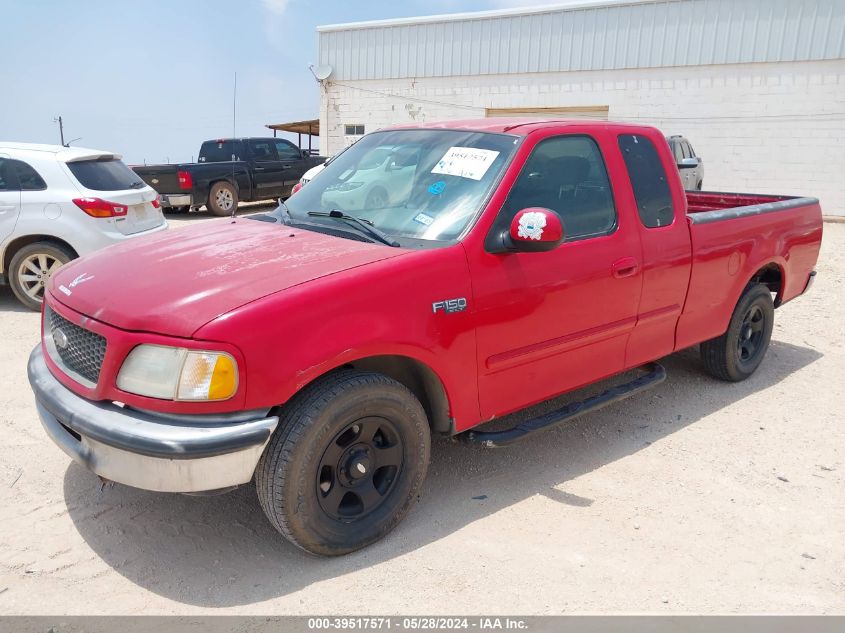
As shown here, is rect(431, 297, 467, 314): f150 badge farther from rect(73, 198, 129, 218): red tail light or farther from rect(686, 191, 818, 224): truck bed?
rect(73, 198, 129, 218): red tail light

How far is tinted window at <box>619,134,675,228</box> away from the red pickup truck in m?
0.01

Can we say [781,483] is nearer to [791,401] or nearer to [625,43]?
[791,401]

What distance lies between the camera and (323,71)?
21.8m

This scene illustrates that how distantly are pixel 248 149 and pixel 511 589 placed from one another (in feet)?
49.3

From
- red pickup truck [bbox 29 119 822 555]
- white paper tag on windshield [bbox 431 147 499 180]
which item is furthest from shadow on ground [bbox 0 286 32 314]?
white paper tag on windshield [bbox 431 147 499 180]

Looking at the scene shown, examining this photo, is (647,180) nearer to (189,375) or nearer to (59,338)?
(189,375)

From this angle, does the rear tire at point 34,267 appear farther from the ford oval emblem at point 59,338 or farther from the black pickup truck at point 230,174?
the black pickup truck at point 230,174

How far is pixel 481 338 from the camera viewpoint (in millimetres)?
3281

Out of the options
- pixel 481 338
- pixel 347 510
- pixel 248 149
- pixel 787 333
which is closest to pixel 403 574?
pixel 347 510

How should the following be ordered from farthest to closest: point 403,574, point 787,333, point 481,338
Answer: point 787,333, point 481,338, point 403,574

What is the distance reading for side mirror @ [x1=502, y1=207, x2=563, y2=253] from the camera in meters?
3.17

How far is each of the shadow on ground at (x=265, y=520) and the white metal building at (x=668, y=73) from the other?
14698 mm

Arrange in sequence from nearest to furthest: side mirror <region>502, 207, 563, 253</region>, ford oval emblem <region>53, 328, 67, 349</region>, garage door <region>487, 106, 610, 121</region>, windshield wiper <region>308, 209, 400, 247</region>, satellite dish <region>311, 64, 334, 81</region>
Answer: ford oval emblem <region>53, 328, 67, 349</region>, side mirror <region>502, 207, 563, 253</region>, windshield wiper <region>308, 209, 400, 247</region>, garage door <region>487, 106, 610, 121</region>, satellite dish <region>311, 64, 334, 81</region>

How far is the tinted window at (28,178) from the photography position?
23.1 ft
